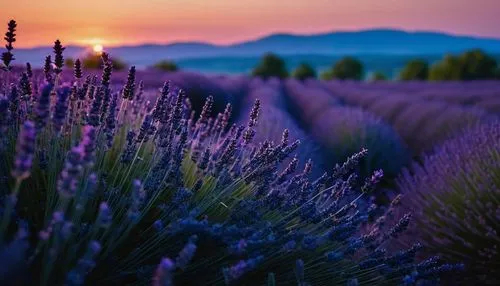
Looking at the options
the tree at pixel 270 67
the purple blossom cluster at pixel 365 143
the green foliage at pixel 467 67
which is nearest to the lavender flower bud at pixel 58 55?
the purple blossom cluster at pixel 365 143

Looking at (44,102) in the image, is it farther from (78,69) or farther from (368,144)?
(368,144)

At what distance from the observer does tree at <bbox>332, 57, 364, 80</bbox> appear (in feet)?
178

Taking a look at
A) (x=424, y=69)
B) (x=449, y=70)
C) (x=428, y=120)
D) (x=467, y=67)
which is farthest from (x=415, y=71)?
(x=428, y=120)

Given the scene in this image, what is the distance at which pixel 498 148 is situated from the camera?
12.1 feet

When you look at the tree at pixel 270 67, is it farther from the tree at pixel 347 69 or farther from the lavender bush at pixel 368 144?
the lavender bush at pixel 368 144

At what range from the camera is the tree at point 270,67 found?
53906mm

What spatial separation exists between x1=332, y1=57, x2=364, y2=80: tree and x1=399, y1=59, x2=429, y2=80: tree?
5748 mm

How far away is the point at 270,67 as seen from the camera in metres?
54.2

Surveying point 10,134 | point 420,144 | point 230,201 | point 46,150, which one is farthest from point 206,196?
point 420,144

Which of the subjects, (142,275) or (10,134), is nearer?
(142,275)

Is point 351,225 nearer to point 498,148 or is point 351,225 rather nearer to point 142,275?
point 142,275

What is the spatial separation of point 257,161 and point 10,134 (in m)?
0.93

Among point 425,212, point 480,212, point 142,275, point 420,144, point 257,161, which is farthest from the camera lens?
point 420,144

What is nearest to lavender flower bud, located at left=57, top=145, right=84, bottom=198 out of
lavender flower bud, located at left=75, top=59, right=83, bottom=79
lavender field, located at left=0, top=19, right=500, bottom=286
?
lavender field, located at left=0, top=19, right=500, bottom=286
